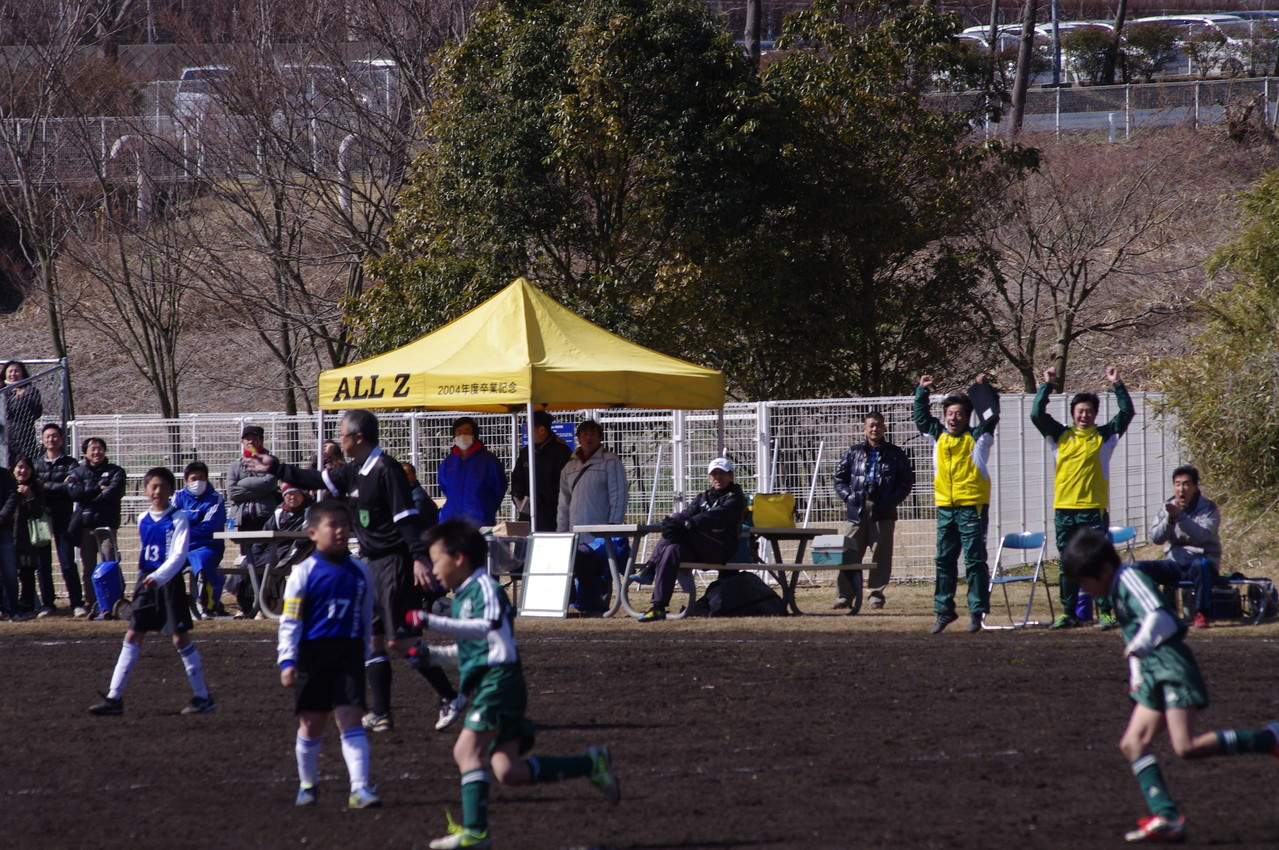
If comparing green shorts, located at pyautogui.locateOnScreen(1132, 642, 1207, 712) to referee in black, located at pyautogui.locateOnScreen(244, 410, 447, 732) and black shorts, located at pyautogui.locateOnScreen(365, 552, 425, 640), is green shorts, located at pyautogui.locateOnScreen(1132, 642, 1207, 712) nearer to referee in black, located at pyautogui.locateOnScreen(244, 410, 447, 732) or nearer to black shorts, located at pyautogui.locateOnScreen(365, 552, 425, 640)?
referee in black, located at pyautogui.locateOnScreen(244, 410, 447, 732)

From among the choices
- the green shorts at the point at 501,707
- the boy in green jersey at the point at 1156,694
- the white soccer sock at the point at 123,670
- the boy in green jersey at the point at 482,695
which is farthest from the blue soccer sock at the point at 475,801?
the white soccer sock at the point at 123,670

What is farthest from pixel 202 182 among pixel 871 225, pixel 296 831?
pixel 296 831

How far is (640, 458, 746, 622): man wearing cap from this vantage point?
12.7 m

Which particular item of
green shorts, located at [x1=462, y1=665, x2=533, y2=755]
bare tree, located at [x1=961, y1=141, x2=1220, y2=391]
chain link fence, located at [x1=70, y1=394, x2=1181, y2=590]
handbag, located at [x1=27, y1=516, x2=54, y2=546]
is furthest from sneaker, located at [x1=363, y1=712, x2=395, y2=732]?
bare tree, located at [x1=961, y1=141, x2=1220, y2=391]

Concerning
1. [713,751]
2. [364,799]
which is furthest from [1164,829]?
[364,799]

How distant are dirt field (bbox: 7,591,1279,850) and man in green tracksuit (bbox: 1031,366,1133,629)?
16.2 inches

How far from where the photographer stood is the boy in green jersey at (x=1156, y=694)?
5.04 metres

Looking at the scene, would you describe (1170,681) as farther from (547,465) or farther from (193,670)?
(547,465)

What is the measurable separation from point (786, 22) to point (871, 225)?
3.87 metres

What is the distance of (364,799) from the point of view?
5.84m

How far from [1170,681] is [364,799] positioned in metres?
3.40

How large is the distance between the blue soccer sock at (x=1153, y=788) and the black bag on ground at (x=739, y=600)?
26.4ft

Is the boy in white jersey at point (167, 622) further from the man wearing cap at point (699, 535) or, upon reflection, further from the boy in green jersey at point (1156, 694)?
the boy in green jersey at point (1156, 694)

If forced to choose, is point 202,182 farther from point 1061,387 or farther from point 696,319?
point 1061,387
